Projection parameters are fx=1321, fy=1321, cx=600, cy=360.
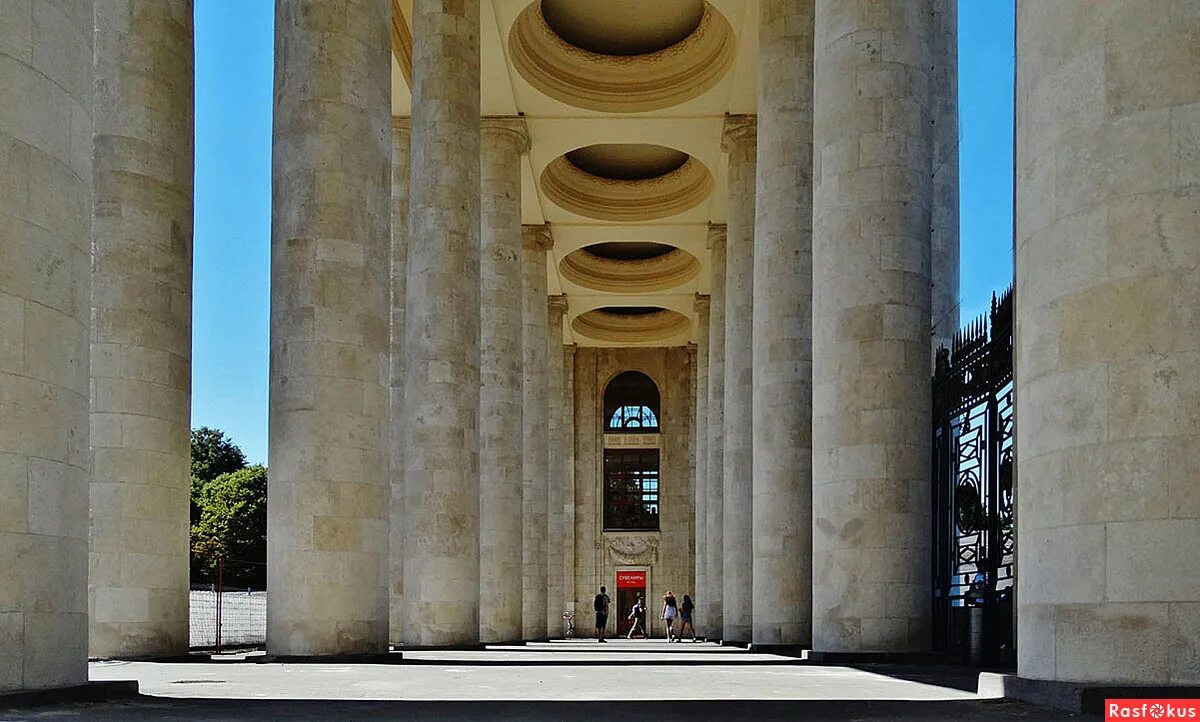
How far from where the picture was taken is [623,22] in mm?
45438

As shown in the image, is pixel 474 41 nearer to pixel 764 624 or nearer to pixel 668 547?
pixel 764 624

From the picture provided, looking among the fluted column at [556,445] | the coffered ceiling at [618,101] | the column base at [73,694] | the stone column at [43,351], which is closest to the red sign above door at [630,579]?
the fluted column at [556,445]

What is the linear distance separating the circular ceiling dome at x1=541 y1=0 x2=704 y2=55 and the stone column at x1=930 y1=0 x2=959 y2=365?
56.9 ft

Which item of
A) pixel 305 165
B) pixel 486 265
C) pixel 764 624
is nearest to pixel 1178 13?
pixel 305 165

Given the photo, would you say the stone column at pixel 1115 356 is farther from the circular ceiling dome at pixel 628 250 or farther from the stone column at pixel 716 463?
the circular ceiling dome at pixel 628 250

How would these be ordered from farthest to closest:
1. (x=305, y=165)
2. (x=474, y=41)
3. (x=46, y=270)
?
(x=474, y=41) < (x=305, y=165) < (x=46, y=270)

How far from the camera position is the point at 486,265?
1721 inches

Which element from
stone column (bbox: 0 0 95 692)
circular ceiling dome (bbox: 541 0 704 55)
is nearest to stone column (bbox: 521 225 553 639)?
circular ceiling dome (bbox: 541 0 704 55)

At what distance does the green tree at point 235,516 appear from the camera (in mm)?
83500

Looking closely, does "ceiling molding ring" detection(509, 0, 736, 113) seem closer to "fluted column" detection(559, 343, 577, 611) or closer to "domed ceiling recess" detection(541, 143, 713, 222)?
"domed ceiling recess" detection(541, 143, 713, 222)

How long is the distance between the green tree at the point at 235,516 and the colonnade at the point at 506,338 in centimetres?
3915

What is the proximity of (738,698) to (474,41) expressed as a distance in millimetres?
24239

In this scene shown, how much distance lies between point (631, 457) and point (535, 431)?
31.2 m

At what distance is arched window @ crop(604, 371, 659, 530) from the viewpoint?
82875 millimetres
